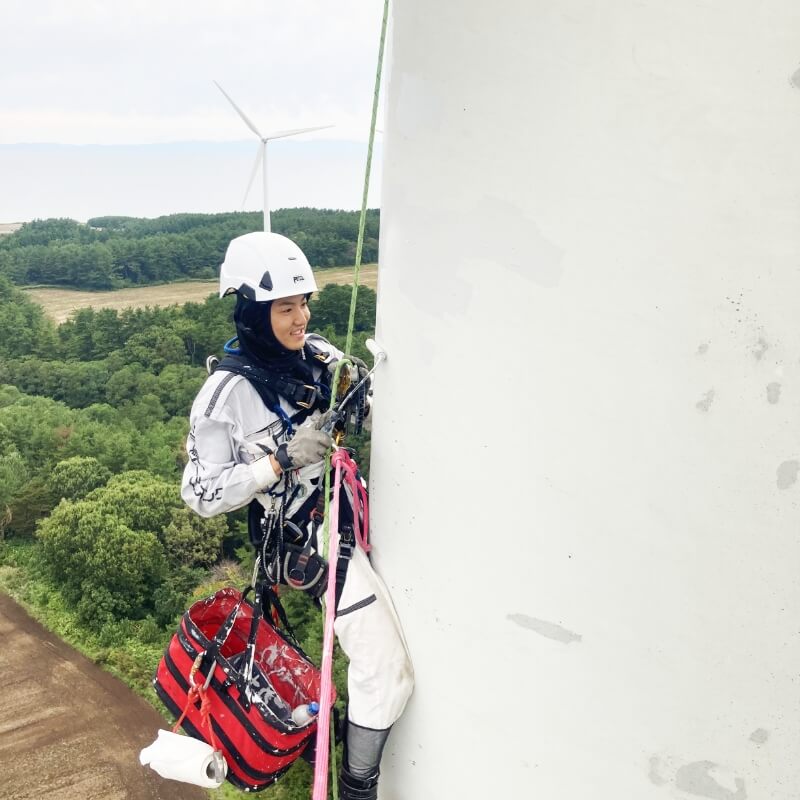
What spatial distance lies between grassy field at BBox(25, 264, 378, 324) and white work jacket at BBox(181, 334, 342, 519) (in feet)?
256

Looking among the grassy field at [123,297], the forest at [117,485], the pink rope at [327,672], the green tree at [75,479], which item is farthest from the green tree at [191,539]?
the grassy field at [123,297]

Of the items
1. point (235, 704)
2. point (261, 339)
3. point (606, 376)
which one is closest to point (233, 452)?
point (261, 339)

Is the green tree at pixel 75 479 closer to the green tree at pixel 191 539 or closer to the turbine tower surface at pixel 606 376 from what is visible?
Result: the green tree at pixel 191 539

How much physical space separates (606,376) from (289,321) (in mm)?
2813

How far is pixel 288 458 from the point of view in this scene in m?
4.70

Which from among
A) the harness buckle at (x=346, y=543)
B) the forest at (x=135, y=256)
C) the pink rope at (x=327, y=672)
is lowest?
the pink rope at (x=327, y=672)

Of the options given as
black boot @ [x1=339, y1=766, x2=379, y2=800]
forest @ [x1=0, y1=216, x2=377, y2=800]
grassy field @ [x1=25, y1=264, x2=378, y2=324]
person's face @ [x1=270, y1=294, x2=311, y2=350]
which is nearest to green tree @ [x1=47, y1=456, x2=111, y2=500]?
forest @ [x1=0, y1=216, x2=377, y2=800]

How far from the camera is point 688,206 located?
2.75 meters

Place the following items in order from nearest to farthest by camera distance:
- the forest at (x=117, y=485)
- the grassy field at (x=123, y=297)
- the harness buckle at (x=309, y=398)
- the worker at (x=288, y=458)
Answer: the worker at (x=288, y=458) < the harness buckle at (x=309, y=398) < the forest at (x=117, y=485) < the grassy field at (x=123, y=297)

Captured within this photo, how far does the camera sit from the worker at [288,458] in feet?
13.9

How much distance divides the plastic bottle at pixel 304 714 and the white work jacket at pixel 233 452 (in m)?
1.17

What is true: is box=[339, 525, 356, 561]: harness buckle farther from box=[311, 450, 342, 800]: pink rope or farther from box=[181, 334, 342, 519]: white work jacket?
box=[181, 334, 342, 519]: white work jacket

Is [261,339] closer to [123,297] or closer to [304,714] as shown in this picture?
[304,714]

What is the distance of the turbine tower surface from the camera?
271cm
